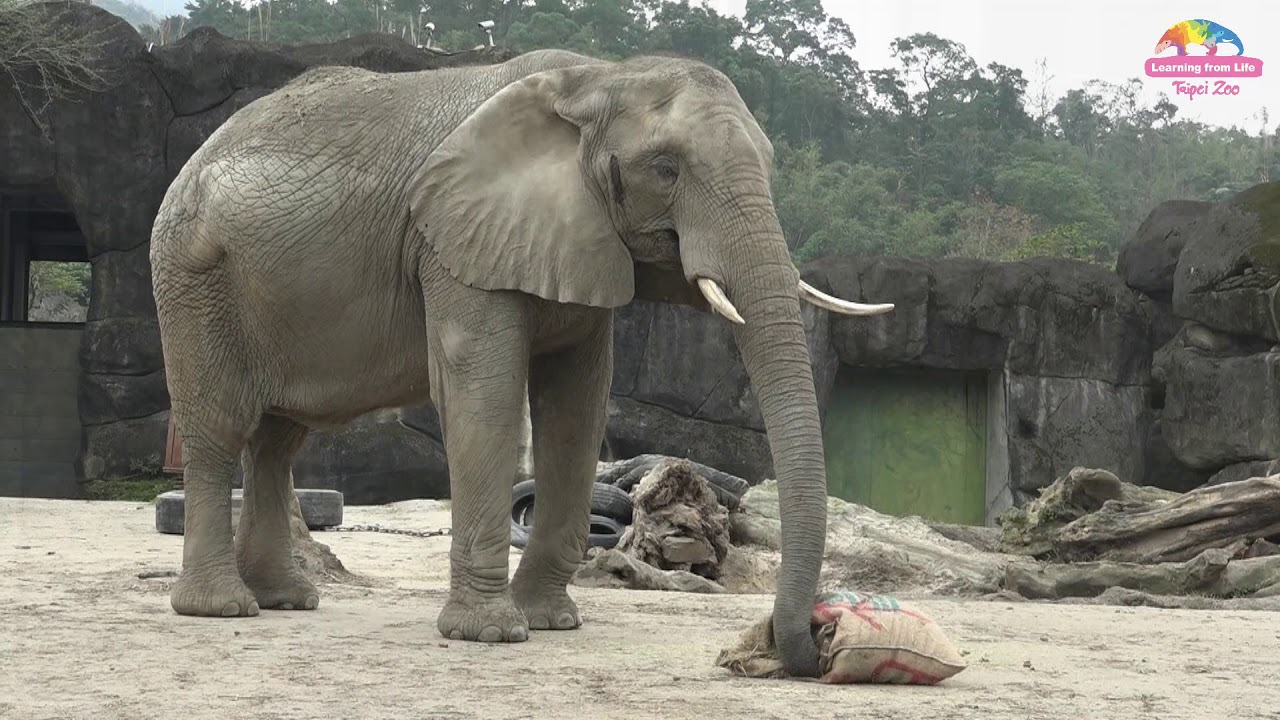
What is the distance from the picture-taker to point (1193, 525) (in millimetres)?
9594

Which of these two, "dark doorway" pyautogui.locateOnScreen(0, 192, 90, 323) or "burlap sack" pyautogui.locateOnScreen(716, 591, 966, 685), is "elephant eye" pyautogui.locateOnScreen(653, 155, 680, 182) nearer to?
"burlap sack" pyautogui.locateOnScreen(716, 591, 966, 685)

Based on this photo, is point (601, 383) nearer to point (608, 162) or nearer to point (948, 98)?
point (608, 162)

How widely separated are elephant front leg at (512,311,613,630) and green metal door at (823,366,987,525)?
15011mm

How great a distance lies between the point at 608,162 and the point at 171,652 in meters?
2.25

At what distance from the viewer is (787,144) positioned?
155ft

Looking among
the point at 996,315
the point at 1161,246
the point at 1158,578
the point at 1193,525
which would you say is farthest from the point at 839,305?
the point at 1161,246

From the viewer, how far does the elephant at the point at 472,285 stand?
18.1ft

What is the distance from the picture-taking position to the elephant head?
5.31m

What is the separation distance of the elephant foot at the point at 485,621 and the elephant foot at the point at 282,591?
1.38 meters

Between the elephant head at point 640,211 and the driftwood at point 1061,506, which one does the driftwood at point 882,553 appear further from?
the elephant head at point 640,211

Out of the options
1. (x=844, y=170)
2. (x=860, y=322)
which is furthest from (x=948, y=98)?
(x=860, y=322)

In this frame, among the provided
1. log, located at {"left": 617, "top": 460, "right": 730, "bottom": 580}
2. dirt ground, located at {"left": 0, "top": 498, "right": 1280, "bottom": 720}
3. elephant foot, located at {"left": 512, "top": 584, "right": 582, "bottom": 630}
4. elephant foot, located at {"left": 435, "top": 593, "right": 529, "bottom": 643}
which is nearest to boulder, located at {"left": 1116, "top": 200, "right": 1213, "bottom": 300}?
log, located at {"left": 617, "top": 460, "right": 730, "bottom": 580}

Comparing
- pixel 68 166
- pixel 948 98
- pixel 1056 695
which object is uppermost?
pixel 948 98

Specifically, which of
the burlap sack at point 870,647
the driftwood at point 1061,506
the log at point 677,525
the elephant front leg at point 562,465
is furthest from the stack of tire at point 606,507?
the burlap sack at point 870,647
